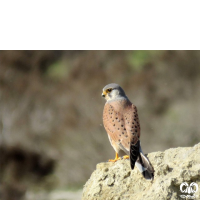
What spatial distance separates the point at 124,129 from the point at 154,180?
0.61 m

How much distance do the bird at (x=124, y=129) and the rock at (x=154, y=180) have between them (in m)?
0.09

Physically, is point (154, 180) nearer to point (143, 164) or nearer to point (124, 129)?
point (143, 164)

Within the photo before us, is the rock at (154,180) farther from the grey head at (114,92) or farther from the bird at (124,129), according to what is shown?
the grey head at (114,92)

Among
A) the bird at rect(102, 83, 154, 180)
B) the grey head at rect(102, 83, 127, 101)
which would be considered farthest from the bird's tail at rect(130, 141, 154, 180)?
the grey head at rect(102, 83, 127, 101)

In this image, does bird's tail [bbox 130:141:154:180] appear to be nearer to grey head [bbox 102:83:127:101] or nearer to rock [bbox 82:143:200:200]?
rock [bbox 82:143:200:200]

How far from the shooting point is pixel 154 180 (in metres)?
3.76

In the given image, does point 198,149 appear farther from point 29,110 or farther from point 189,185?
point 29,110

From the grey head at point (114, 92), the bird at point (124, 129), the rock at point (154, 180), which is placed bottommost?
the rock at point (154, 180)

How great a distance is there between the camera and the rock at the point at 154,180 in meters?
3.62

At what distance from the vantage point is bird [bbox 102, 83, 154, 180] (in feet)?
12.6

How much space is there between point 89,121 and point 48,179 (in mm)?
1927

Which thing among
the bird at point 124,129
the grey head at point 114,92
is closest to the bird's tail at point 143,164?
the bird at point 124,129

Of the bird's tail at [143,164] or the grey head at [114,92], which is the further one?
the grey head at [114,92]

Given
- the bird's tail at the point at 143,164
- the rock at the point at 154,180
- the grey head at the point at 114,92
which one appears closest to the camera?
the rock at the point at 154,180
